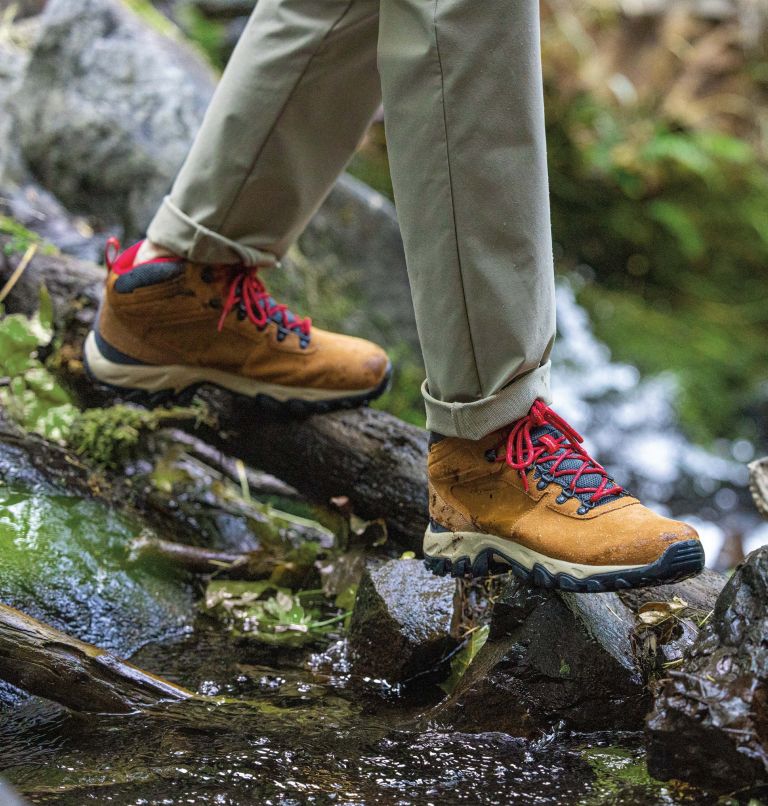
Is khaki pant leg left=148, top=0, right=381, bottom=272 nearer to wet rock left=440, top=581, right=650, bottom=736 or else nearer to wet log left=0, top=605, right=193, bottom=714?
wet log left=0, top=605, right=193, bottom=714

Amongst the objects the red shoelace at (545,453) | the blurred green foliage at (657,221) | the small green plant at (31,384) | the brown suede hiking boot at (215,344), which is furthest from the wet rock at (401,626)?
the blurred green foliage at (657,221)

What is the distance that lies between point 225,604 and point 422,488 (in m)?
0.65


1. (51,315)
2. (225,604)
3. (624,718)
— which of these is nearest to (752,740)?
(624,718)

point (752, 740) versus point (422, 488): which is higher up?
point (752, 740)

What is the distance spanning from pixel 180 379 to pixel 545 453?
1.12 meters

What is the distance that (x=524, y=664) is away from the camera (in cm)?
179

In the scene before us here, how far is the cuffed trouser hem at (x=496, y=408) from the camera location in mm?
1759

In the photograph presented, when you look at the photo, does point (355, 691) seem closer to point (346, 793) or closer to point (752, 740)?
point (346, 793)

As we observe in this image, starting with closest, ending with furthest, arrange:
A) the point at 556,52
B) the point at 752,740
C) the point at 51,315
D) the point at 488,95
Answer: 1. the point at 752,740
2. the point at 488,95
3. the point at 51,315
4. the point at 556,52

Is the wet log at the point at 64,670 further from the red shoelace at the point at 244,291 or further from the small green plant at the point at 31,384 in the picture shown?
the small green plant at the point at 31,384

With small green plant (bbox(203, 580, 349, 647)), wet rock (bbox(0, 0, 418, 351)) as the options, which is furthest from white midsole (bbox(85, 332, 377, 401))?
wet rock (bbox(0, 0, 418, 351))

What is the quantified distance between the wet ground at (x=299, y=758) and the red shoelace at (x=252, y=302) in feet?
3.20

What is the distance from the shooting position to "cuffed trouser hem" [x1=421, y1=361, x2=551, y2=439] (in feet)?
5.77

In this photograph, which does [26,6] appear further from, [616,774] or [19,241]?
[616,774]
